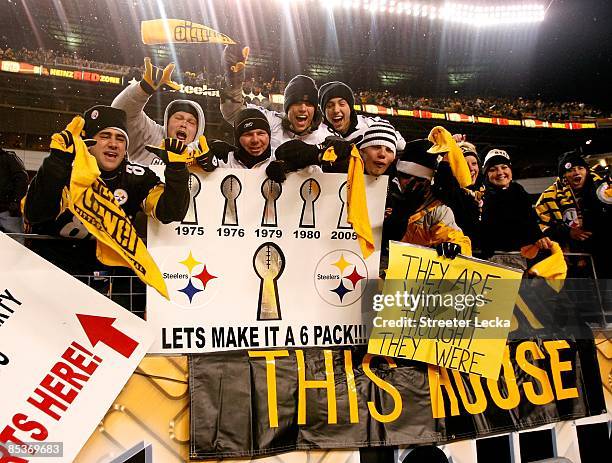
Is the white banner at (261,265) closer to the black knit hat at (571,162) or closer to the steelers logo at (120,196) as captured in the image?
the steelers logo at (120,196)

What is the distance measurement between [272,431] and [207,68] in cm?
718

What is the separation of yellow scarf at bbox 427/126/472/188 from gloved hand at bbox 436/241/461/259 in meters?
0.43

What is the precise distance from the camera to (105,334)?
2.64m

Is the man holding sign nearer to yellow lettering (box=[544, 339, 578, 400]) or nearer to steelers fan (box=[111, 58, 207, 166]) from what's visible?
steelers fan (box=[111, 58, 207, 166])

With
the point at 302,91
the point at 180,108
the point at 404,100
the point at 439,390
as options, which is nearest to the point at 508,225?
the point at 439,390

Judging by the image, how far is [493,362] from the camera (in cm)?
334

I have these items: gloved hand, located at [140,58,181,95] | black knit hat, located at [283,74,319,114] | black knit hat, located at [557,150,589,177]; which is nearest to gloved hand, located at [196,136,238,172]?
gloved hand, located at [140,58,181,95]

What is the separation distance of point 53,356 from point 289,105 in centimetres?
195

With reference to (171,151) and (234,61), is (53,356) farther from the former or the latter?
(234,61)

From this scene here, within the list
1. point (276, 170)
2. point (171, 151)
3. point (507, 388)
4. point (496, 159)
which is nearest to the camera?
point (171, 151)

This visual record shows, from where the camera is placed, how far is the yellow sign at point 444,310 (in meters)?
3.20

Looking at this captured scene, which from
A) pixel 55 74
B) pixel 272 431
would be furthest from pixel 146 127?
pixel 55 74

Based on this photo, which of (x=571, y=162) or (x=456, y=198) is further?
(x=571, y=162)

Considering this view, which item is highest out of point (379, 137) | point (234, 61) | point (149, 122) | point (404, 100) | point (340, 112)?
point (404, 100)
